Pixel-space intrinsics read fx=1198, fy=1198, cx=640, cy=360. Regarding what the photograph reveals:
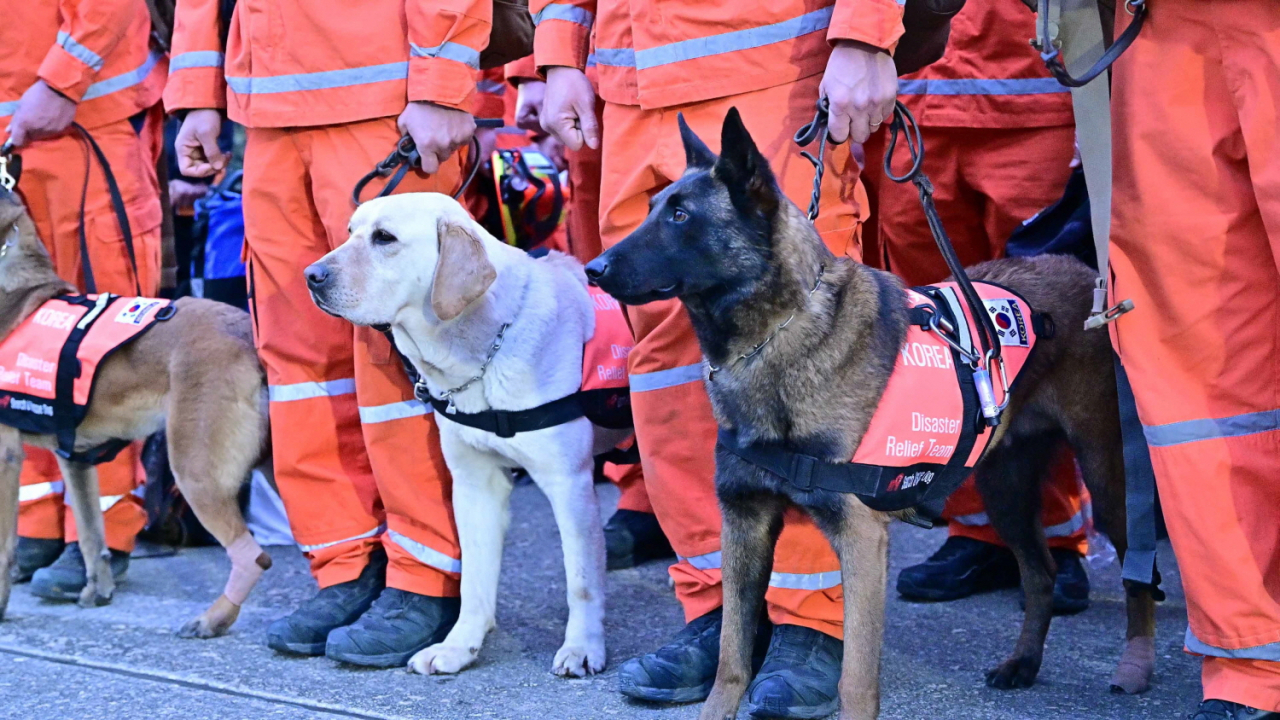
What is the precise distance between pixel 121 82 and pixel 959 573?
3434mm

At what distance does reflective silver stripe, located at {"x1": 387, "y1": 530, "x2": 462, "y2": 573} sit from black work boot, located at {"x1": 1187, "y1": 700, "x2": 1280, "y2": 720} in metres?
1.98

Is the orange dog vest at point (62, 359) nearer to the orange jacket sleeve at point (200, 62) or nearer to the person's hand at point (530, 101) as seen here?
the orange jacket sleeve at point (200, 62)

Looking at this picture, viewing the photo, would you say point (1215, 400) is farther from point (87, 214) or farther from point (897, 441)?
point (87, 214)

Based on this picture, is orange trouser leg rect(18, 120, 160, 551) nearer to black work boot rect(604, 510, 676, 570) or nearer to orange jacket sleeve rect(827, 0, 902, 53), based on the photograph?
black work boot rect(604, 510, 676, 570)

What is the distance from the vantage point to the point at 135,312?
3.93 m

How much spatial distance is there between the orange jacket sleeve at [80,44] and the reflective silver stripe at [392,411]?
5.60 feet

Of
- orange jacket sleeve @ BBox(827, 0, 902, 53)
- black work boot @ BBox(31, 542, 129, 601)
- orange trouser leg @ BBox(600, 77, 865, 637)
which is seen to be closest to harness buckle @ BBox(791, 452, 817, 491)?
orange trouser leg @ BBox(600, 77, 865, 637)

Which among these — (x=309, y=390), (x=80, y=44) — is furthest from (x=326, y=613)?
(x=80, y=44)

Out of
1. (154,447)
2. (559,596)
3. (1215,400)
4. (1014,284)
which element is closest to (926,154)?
(1014,284)

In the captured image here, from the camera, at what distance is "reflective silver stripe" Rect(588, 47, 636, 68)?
2.97 meters

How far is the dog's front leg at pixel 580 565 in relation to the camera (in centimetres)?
325

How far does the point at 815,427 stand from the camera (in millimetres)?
2494

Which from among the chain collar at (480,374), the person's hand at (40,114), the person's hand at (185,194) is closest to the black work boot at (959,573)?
the chain collar at (480,374)

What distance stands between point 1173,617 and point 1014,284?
49.1 inches
